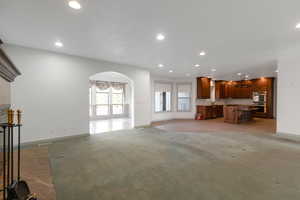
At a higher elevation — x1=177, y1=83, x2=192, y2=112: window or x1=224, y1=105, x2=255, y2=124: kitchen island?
x1=177, y1=83, x2=192, y2=112: window

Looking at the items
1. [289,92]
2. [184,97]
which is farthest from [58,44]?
[184,97]

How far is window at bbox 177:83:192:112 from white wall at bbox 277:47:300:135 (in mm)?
5079

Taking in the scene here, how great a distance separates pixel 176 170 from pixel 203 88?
7797 millimetres

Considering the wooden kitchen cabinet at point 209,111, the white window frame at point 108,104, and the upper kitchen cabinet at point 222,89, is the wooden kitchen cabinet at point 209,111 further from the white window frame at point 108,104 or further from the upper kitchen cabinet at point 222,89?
the white window frame at point 108,104

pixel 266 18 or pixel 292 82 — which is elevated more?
pixel 266 18

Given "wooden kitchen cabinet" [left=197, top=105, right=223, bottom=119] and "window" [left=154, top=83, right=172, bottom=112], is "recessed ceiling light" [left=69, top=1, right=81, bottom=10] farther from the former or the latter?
"wooden kitchen cabinet" [left=197, top=105, right=223, bottom=119]

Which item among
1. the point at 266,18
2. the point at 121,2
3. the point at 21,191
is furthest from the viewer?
the point at 266,18

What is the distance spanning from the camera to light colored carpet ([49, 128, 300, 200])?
2.10 metres

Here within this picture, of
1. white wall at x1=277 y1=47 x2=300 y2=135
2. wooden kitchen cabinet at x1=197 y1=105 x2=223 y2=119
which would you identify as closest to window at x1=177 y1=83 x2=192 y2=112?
wooden kitchen cabinet at x1=197 y1=105 x2=223 y2=119

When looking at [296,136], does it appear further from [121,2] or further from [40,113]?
[40,113]

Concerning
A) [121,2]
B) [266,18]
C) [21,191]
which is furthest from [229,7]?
[21,191]

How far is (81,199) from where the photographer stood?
6.47 ft

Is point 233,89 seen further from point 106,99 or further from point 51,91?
point 51,91

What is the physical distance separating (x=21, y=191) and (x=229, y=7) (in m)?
3.98
